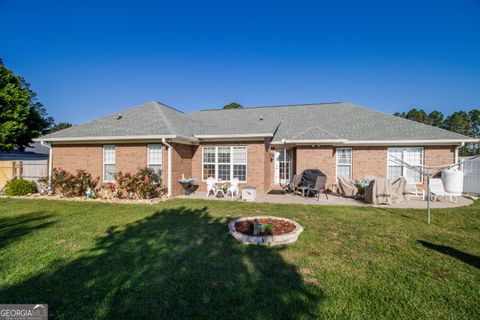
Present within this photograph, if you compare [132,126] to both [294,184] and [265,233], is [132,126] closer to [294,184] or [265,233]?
[294,184]

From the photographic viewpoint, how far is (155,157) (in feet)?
37.5

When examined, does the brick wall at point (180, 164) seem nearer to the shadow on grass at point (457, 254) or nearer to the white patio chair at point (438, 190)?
the shadow on grass at point (457, 254)

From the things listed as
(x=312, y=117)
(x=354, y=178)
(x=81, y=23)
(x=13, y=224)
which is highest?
(x=81, y=23)

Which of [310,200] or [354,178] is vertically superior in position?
[354,178]

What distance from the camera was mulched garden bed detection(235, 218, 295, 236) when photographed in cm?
549

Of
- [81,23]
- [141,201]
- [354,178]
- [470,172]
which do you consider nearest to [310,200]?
[354,178]

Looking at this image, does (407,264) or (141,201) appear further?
(141,201)

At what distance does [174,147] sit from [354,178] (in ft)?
35.1

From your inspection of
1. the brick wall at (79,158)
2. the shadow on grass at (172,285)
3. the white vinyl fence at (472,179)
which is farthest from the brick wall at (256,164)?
the white vinyl fence at (472,179)

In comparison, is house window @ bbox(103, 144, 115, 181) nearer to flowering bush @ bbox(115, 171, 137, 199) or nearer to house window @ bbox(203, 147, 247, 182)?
flowering bush @ bbox(115, 171, 137, 199)

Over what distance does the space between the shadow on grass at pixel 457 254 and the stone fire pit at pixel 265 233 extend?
3.03 metres

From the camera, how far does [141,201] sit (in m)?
10.0

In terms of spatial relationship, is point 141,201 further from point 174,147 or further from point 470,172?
point 470,172

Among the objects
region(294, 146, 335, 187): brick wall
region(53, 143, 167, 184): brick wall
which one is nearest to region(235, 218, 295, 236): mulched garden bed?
region(53, 143, 167, 184): brick wall
